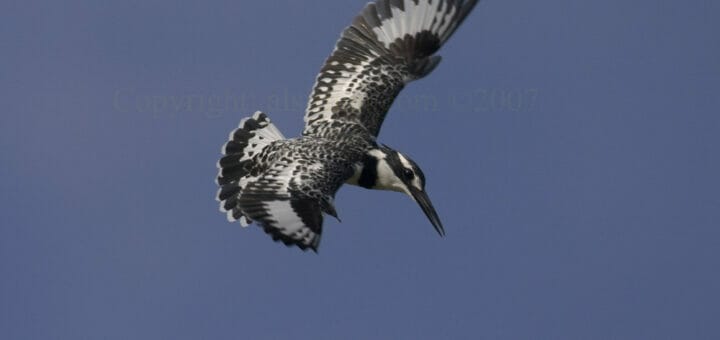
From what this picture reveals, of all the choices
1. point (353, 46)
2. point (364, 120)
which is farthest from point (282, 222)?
point (353, 46)

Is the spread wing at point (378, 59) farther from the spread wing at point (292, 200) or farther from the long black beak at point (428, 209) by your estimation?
the spread wing at point (292, 200)

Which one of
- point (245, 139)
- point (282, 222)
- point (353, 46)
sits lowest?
point (282, 222)

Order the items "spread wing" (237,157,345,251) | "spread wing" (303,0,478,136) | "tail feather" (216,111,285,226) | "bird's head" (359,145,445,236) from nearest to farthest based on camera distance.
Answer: "spread wing" (237,157,345,251), "tail feather" (216,111,285,226), "bird's head" (359,145,445,236), "spread wing" (303,0,478,136)

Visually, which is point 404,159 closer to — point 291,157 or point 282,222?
→ point 291,157

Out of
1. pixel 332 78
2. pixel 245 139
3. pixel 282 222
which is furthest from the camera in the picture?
pixel 332 78

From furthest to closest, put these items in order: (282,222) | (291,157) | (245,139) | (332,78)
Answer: (332,78)
(245,139)
(291,157)
(282,222)

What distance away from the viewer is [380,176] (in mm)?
12758

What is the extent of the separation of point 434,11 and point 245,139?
315 centimetres

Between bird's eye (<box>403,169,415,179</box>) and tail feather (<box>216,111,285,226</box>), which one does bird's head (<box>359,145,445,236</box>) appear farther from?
tail feather (<box>216,111,285,226</box>)

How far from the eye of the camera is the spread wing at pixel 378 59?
13922mm

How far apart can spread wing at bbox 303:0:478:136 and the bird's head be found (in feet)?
3.30

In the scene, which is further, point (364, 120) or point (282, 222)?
point (364, 120)

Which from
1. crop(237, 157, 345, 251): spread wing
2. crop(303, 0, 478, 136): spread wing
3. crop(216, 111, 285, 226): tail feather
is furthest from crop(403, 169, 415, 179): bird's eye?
crop(216, 111, 285, 226): tail feather

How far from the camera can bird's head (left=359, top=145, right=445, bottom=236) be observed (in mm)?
12719
